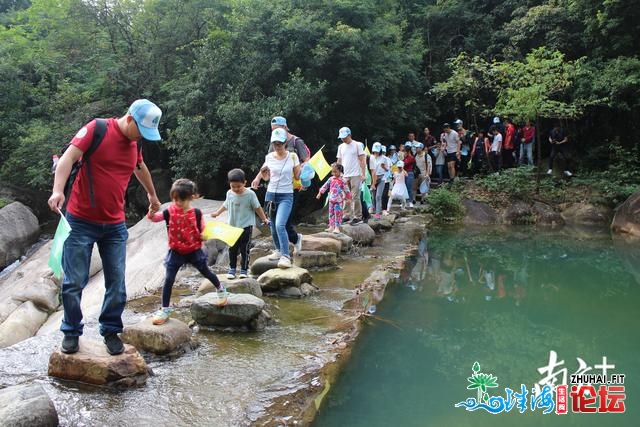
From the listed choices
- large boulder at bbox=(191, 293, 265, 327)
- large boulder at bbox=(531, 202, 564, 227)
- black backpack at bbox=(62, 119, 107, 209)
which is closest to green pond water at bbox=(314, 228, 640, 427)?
large boulder at bbox=(191, 293, 265, 327)

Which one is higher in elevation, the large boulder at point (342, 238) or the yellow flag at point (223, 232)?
the yellow flag at point (223, 232)

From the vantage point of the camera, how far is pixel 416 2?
19.5 m

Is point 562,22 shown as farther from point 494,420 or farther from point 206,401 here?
point 206,401

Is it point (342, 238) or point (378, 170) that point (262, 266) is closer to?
point (342, 238)

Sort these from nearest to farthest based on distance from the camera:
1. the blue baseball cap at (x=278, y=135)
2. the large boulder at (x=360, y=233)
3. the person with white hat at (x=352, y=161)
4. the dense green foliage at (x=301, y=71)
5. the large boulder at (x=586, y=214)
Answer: the blue baseball cap at (x=278, y=135) < the large boulder at (x=360, y=233) < the person with white hat at (x=352, y=161) < the large boulder at (x=586, y=214) < the dense green foliage at (x=301, y=71)

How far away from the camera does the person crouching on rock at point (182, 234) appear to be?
4.11 metres

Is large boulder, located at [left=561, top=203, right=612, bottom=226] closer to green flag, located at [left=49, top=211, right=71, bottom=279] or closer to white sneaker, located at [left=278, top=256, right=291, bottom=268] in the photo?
white sneaker, located at [left=278, top=256, right=291, bottom=268]

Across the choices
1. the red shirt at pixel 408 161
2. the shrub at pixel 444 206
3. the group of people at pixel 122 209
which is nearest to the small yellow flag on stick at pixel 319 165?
the group of people at pixel 122 209

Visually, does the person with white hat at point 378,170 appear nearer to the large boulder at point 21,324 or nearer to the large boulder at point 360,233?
the large boulder at point 360,233

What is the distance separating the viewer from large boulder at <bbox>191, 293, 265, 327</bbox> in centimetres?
422

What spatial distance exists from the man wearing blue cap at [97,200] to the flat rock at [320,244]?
3757 mm

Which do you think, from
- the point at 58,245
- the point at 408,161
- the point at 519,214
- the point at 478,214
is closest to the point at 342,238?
the point at 58,245

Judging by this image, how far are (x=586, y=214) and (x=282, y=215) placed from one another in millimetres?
9656

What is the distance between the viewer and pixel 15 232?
541 inches
